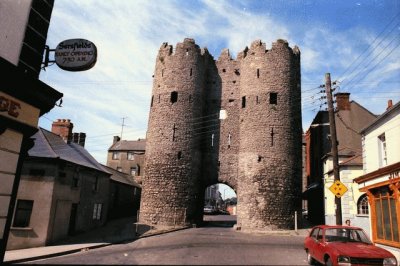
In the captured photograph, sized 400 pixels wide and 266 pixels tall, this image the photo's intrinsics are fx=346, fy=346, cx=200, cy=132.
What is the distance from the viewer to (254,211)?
26859mm

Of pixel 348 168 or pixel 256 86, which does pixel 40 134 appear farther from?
pixel 348 168

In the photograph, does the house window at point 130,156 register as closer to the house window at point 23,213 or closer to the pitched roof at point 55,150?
the pitched roof at point 55,150

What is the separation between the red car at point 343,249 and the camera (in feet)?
29.2

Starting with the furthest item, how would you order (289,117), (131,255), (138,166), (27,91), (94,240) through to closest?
(138,166) < (289,117) < (94,240) < (131,255) < (27,91)

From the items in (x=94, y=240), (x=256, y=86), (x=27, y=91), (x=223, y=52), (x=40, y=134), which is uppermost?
(x=223, y=52)

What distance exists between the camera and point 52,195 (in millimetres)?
18766

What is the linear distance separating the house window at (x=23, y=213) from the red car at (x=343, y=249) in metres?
14.0

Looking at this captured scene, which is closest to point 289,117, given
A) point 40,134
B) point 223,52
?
point 223,52

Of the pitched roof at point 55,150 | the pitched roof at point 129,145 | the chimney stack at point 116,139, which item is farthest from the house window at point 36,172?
the chimney stack at point 116,139

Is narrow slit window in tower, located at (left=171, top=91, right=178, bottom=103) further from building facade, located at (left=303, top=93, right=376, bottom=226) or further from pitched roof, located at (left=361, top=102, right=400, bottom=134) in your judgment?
Answer: pitched roof, located at (left=361, top=102, right=400, bottom=134)

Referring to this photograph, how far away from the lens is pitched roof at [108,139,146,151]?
2198 inches

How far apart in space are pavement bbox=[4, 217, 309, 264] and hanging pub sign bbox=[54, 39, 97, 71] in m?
7.22

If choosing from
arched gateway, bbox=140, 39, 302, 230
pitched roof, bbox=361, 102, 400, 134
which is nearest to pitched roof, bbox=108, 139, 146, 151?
arched gateway, bbox=140, 39, 302, 230

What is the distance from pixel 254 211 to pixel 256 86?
10348mm
